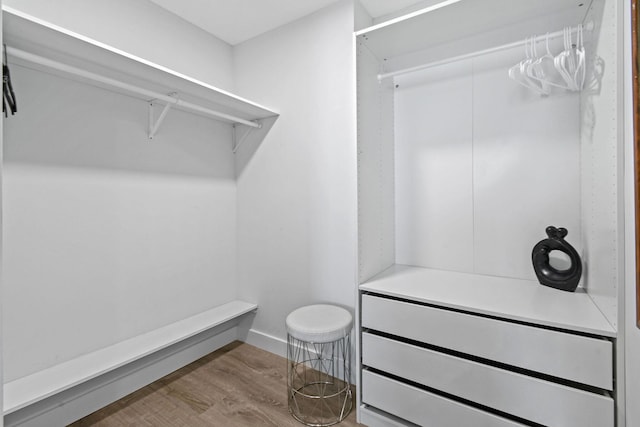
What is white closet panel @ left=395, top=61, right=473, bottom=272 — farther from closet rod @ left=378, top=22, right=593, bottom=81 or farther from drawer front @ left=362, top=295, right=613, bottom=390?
drawer front @ left=362, top=295, right=613, bottom=390

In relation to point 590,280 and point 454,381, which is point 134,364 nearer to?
point 454,381

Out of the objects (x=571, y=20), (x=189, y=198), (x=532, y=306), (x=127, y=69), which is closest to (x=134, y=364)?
(x=189, y=198)

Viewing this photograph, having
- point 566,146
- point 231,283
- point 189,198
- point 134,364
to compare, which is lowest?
point 134,364

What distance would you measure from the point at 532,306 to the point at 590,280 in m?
0.35

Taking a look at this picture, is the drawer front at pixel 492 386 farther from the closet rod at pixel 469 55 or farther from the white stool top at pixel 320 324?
the closet rod at pixel 469 55

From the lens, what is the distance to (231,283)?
265 centimetres

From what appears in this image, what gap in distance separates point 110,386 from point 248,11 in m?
2.58

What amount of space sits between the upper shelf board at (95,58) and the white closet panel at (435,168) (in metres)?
1.10

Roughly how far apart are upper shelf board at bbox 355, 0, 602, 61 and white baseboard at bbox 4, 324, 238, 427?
2339mm

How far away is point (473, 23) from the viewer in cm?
163

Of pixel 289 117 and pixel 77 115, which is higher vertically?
pixel 289 117

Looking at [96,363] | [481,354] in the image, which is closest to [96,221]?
[96,363]

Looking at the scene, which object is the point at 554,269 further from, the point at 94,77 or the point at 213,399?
the point at 94,77

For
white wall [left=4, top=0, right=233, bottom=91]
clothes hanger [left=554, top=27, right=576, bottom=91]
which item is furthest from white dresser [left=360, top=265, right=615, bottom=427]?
white wall [left=4, top=0, right=233, bottom=91]
